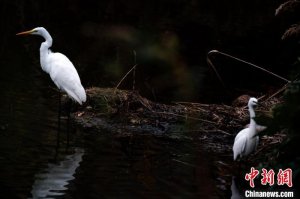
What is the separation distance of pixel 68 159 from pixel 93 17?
1535 cm

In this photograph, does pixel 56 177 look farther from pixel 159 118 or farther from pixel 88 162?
pixel 159 118

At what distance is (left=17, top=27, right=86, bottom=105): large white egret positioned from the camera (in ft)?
35.5

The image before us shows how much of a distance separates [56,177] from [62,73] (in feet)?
11.5

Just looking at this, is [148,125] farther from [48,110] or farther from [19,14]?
[19,14]

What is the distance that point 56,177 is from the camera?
805 centimetres

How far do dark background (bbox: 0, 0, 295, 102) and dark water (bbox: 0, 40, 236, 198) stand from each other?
5.92 ft

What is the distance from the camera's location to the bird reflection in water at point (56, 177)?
741 centimetres

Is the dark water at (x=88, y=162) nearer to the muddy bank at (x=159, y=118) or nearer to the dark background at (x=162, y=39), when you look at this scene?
the muddy bank at (x=159, y=118)

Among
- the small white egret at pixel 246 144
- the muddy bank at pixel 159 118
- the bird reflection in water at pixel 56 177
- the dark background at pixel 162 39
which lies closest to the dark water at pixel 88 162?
the bird reflection in water at pixel 56 177

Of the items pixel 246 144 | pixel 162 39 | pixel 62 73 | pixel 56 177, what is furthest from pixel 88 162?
pixel 162 39

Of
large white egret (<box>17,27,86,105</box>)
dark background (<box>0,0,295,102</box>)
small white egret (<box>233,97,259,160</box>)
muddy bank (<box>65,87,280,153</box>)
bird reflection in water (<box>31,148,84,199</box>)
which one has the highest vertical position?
dark background (<box>0,0,295,102</box>)

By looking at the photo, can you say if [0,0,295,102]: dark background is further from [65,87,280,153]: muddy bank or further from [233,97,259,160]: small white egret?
[233,97,259,160]: small white egret

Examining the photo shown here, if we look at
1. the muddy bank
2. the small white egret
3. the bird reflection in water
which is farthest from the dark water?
the small white egret

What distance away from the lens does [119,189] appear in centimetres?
773
